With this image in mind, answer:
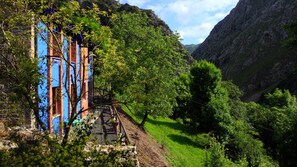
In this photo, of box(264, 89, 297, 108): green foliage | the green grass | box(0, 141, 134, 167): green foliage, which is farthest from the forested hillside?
box(264, 89, 297, 108): green foliage

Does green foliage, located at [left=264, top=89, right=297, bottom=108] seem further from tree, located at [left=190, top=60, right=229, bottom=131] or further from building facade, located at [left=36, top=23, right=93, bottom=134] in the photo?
building facade, located at [left=36, top=23, right=93, bottom=134]

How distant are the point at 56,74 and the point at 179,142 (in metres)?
15.5

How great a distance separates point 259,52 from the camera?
16000 centimetres

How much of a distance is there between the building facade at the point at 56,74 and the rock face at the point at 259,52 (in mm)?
116544

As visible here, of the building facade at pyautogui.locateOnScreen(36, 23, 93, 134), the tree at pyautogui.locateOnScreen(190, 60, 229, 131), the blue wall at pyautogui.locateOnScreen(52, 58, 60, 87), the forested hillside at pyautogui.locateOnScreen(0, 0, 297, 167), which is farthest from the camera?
the tree at pyautogui.locateOnScreen(190, 60, 229, 131)

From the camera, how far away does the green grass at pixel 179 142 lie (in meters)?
Answer: 25.4

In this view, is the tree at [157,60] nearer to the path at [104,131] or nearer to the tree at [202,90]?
the path at [104,131]

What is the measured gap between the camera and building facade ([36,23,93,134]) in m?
10.1

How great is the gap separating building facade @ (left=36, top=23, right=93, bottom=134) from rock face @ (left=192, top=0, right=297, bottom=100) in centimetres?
11654

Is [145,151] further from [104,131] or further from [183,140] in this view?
[183,140]

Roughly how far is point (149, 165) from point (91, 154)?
10.5 metres

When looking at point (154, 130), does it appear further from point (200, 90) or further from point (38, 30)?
point (38, 30)

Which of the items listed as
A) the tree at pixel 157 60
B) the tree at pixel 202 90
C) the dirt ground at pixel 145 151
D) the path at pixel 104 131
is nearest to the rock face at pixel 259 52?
the tree at pixel 202 90

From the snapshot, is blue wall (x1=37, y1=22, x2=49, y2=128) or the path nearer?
blue wall (x1=37, y1=22, x2=49, y2=128)
